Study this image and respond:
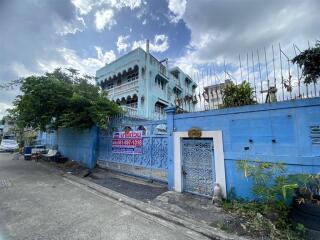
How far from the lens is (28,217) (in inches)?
152

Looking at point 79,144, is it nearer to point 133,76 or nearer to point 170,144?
point 170,144

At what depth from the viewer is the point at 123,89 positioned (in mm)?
17000

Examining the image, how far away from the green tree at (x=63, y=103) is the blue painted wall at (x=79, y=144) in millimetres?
926

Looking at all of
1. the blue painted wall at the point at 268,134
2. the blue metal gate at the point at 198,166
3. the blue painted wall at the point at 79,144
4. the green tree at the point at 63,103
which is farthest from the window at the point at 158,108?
the blue painted wall at the point at 268,134

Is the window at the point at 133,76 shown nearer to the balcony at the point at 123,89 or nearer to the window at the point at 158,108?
the balcony at the point at 123,89

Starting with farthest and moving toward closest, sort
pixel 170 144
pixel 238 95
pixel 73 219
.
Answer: pixel 170 144 < pixel 238 95 < pixel 73 219

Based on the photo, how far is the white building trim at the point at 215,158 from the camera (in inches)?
182

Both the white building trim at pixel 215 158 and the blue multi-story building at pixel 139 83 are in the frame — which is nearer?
the white building trim at pixel 215 158

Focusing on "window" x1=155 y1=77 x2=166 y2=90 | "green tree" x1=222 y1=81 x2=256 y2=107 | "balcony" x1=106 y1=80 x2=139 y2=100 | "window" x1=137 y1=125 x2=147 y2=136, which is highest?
"window" x1=155 y1=77 x2=166 y2=90

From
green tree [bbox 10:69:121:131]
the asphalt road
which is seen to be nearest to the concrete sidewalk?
the asphalt road

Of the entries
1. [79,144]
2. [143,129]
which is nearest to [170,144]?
[143,129]

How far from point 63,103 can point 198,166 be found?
721 cm

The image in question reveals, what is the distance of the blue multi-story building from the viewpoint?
51.9ft

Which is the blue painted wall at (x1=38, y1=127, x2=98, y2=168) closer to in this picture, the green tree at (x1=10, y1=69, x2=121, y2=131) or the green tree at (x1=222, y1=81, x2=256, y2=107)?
the green tree at (x1=10, y1=69, x2=121, y2=131)
